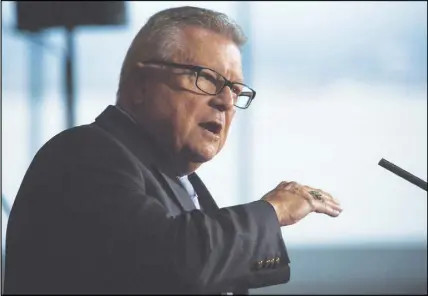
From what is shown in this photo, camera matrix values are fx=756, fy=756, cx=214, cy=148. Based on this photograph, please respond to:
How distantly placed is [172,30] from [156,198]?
0.57ft

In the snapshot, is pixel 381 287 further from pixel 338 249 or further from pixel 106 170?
pixel 106 170

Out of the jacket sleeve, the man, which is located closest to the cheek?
the man

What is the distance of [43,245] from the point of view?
0.72 meters

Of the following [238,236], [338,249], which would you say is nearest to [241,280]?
[238,236]

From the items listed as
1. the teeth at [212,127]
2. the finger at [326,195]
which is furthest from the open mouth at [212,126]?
the finger at [326,195]

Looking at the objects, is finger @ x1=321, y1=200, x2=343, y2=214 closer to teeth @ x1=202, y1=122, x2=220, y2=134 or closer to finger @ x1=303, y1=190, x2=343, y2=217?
finger @ x1=303, y1=190, x2=343, y2=217

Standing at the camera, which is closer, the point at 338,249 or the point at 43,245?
the point at 43,245

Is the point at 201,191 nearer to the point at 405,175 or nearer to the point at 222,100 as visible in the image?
the point at 222,100

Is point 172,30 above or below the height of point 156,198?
above

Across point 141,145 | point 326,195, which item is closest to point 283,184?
point 326,195

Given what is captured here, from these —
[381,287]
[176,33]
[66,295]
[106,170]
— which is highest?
[176,33]

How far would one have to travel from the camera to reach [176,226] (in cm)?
65

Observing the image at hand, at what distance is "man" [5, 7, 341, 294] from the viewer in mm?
655

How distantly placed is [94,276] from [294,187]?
0.22 meters
